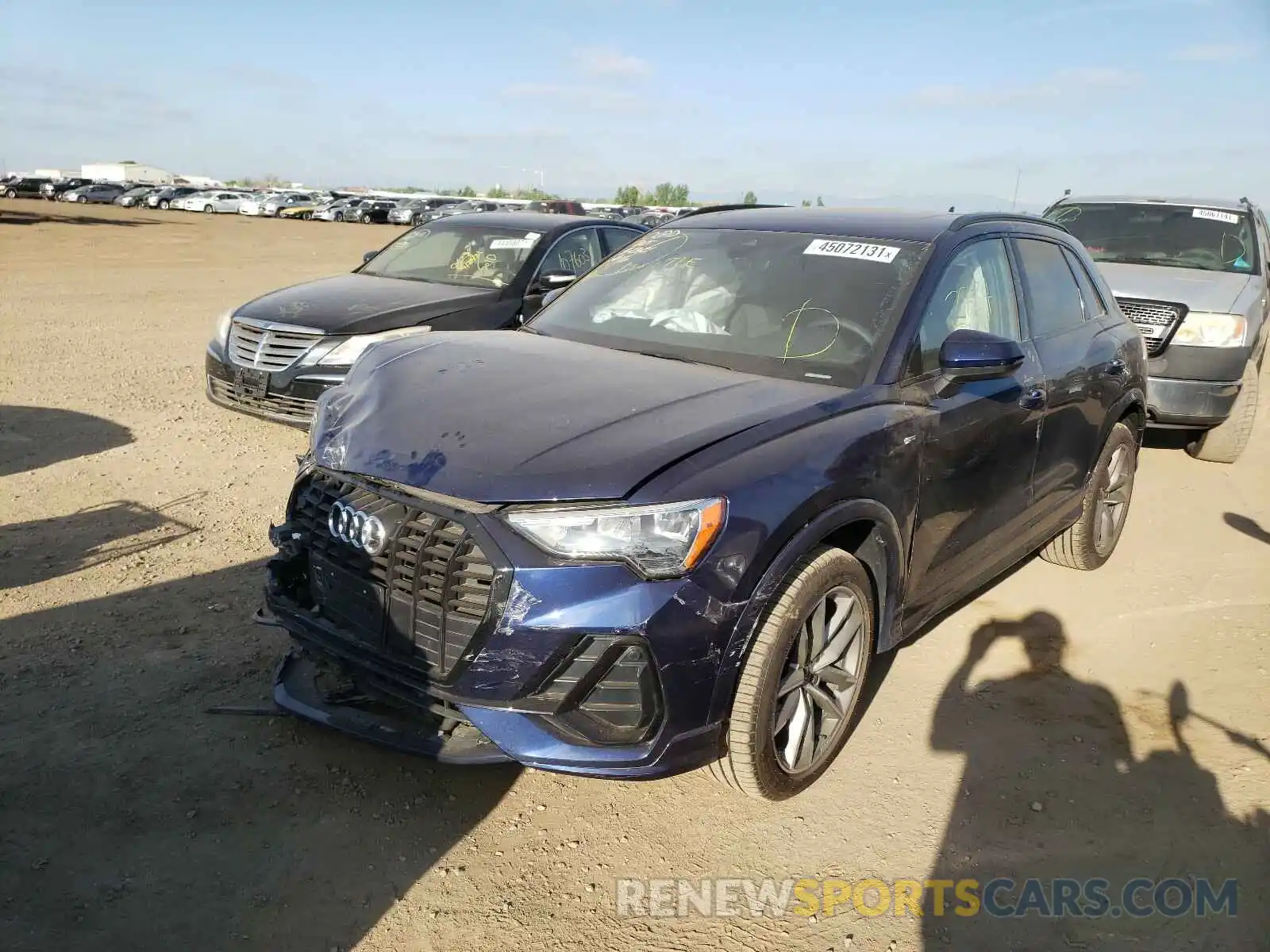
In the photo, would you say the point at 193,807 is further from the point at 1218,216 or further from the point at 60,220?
the point at 60,220

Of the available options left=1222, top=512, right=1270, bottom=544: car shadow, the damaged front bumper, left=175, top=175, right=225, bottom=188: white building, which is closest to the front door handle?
the damaged front bumper

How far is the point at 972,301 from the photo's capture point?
3906 mm

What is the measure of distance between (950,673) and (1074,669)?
58 cm

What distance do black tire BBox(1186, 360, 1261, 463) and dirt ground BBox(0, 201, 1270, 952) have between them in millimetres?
2316

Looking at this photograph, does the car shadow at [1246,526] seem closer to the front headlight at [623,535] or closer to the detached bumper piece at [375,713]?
the front headlight at [623,535]

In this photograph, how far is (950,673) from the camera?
4.13 meters

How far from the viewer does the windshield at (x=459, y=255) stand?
307 inches

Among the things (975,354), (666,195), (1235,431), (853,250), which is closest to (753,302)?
(853,250)

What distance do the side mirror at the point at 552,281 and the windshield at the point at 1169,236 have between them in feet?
13.3

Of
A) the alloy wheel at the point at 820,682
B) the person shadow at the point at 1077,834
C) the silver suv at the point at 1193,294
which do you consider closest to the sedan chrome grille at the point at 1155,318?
the silver suv at the point at 1193,294

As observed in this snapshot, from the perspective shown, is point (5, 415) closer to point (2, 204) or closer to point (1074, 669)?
point (1074, 669)

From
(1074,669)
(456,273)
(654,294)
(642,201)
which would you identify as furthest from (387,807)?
(642,201)

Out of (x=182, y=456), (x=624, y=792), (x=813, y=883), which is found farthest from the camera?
(x=182, y=456)

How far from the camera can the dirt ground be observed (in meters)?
2.62
